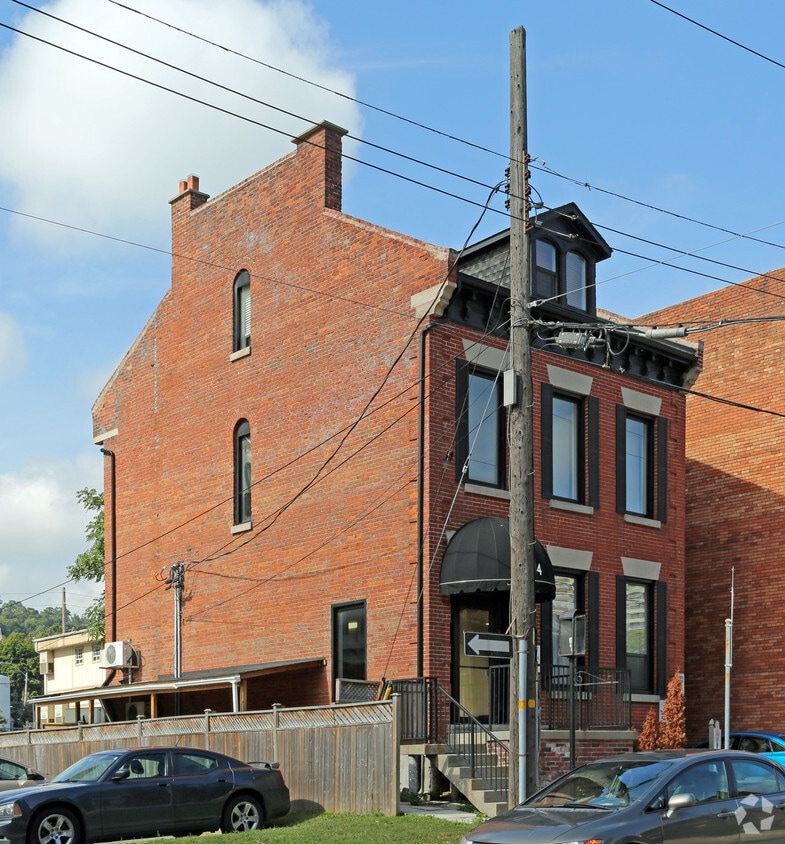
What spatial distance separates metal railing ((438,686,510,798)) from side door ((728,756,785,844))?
21.9 feet

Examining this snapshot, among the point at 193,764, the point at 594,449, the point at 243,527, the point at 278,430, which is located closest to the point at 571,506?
the point at 594,449

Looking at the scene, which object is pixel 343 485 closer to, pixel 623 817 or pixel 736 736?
pixel 736 736

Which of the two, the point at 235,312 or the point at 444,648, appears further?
the point at 235,312

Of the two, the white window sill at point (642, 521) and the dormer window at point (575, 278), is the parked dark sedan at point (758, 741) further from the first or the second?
the dormer window at point (575, 278)

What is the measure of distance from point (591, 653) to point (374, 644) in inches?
185

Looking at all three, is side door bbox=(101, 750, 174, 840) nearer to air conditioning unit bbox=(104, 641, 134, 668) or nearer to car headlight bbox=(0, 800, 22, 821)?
car headlight bbox=(0, 800, 22, 821)

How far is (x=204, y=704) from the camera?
89.1ft

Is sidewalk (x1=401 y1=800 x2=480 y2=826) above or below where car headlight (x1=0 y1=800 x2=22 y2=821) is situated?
below

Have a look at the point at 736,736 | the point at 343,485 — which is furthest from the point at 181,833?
the point at 736,736

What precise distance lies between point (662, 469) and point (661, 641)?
3676 millimetres

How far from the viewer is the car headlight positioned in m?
16.6

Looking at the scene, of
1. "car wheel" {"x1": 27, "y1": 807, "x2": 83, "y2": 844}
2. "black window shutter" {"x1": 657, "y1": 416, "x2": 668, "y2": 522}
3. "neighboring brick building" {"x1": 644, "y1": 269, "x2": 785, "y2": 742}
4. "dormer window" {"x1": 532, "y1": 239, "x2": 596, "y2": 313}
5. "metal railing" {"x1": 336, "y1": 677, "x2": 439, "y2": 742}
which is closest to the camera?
"car wheel" {"x1": 27, "y1": 807, "x2": 83, "y2": 844}

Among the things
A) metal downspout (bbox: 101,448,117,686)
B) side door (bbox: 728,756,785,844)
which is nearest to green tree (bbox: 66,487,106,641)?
metal downspout (bbox: 101,448,117,686)

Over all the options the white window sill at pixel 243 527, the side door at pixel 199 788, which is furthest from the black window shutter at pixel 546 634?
the side door at pixel 199 788
